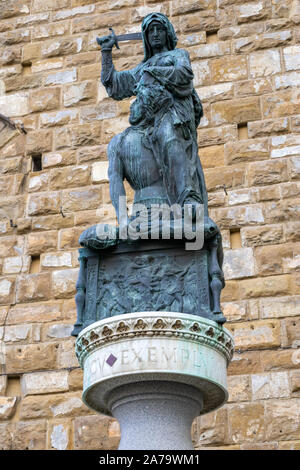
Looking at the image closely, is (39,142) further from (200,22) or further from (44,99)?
(200,22)

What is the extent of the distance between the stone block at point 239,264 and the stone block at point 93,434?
159cm

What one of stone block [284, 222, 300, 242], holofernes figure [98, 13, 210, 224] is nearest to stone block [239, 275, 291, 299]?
stone block [284, 222, 300, 242]

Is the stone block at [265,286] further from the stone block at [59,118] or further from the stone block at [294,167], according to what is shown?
the stone block at [59,118]

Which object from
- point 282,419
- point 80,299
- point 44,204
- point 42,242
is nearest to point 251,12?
point 44,204

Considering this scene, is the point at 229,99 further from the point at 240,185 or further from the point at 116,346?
the point at 116,346

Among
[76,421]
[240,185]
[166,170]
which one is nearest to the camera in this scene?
[166,170]

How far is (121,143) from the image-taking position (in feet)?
14.7

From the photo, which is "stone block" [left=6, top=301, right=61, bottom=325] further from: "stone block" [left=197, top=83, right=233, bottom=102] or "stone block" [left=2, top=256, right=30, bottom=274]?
"stone block" [left=197, top=83, right=233, bottom=102]

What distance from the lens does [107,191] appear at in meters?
7.56

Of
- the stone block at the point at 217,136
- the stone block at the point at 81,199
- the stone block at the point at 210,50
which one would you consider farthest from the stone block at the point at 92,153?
the stone block at the point at 210,50

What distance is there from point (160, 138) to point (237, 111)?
3391mm

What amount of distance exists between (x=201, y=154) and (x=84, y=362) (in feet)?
13.0

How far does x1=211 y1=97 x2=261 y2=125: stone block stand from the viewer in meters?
7.57

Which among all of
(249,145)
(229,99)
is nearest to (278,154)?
(249,145)
